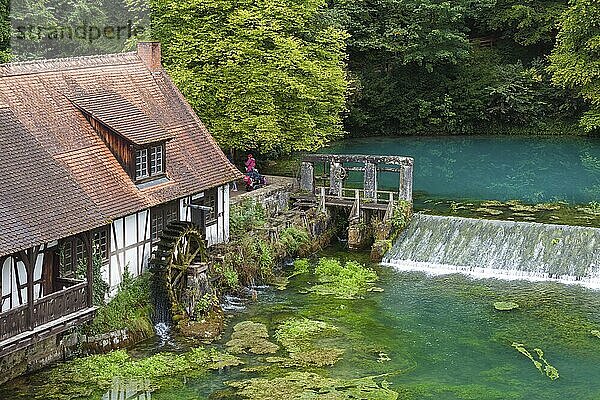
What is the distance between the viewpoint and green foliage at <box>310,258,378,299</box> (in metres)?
26.5

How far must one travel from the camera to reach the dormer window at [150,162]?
2392 centimetres

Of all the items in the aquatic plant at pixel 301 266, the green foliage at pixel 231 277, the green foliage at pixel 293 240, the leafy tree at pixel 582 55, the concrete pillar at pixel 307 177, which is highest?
the leafy tree at pixel 582 55

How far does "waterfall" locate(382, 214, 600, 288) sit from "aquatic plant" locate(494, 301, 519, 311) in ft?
7.87

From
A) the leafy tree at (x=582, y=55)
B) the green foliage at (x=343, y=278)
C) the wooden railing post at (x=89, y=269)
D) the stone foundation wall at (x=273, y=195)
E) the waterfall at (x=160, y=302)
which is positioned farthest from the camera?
the leafy tree at (x=582, y=55)

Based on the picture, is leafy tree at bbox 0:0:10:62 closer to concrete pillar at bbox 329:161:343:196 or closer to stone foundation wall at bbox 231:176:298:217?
stone foundation wall at bbox 231:176:298:217

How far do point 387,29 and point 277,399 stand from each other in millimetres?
36536

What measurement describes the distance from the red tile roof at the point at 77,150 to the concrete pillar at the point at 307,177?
5.87 metres

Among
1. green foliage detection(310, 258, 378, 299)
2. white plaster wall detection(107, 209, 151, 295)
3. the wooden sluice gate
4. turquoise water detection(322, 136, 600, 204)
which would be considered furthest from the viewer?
turquoise water detection(322, 136, 600, 204)

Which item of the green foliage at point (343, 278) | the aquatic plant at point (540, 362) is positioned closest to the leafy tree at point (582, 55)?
the green foliage at point (343, 278)

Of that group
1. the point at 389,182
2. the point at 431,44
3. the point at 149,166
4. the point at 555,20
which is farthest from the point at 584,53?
the point at 149,166

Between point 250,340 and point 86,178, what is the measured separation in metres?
5.46

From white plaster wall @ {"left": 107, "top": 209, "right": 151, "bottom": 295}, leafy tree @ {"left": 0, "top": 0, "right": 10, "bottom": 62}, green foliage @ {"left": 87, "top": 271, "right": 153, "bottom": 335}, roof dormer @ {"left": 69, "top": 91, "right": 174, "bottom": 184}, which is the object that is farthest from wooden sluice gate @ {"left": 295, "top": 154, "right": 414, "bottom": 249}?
leafy tree @ {"left": 0, "top": 0, "right": 10, "bottom": 62}

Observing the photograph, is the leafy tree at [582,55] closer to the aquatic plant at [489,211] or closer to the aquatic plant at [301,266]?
the aquatic plant at [489,211]

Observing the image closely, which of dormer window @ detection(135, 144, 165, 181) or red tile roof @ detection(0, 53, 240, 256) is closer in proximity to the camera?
red tile roof @ detection(0, 53, 240, 256)
